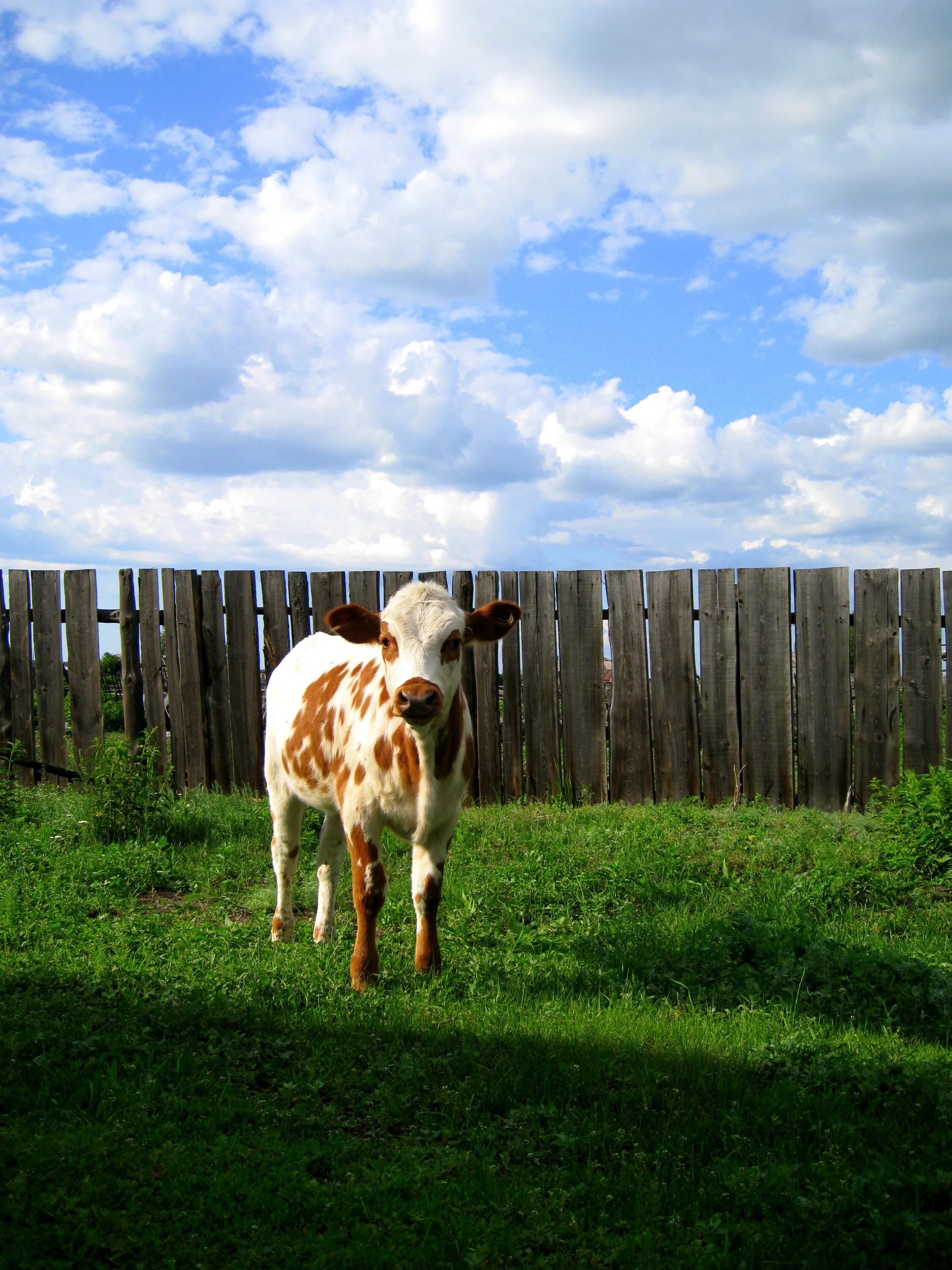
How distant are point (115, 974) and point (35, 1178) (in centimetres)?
195

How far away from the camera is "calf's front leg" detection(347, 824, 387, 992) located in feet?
16.6

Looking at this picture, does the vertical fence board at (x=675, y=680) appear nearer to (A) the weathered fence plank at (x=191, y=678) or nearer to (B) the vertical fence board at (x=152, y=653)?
(A) the weathered fence plank at (x=191, y=678)

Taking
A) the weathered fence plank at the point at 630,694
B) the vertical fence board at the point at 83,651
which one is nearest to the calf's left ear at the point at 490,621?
the weathered fence plank at the point at 630,694

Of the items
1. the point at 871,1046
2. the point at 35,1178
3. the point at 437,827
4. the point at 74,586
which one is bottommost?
the point at 871,1046

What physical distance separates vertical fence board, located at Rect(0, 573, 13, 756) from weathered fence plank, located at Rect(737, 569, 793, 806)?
8139 millimetres

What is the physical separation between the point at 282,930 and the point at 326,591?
4771 millimetres

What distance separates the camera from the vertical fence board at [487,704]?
10016 millimetres

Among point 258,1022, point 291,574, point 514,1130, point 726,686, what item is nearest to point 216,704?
point 291,574

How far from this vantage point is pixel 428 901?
202 inches

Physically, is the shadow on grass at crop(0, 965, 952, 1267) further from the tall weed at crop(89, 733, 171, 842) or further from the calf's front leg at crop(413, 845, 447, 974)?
the tall weed at crop(89, 733, 171, 842)

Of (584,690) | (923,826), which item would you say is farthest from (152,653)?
(923,826)

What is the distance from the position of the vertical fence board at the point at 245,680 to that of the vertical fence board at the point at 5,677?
9.15ft

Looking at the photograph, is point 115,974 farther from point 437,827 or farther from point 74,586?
point 74,586

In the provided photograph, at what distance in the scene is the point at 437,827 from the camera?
5152 mm
